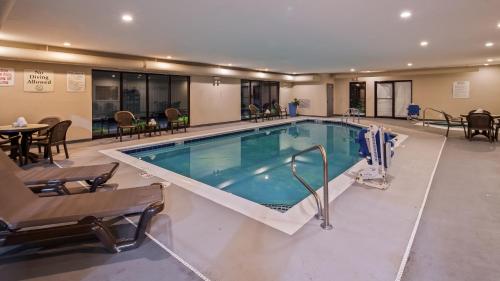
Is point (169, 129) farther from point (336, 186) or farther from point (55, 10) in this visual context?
point (336, 186)

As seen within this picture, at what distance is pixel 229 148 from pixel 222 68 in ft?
14.4

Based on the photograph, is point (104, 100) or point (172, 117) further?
point (172, 117)

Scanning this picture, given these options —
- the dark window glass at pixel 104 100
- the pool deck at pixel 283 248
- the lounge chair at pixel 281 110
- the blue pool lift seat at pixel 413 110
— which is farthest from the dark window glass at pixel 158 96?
the blue pool lift seat at pixel 413 110

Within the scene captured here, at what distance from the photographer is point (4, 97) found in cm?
673

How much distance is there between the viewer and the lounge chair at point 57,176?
3332 millimetres

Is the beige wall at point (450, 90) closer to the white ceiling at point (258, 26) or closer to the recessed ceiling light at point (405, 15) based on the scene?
the white ceiling at point (258, 26)

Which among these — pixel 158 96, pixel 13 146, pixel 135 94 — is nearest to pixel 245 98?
pixel 158 96

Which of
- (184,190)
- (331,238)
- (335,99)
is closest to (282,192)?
(184,190)

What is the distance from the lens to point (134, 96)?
9.71 metres

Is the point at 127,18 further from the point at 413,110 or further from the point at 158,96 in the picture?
the point at 413,110

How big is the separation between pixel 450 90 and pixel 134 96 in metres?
13.5

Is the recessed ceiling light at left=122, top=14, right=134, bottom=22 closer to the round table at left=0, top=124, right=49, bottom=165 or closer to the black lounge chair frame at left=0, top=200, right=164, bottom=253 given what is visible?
the round table at left=0, top=124, right=49, bottom=165

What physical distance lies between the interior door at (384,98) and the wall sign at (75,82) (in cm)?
1356

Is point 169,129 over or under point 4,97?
under
